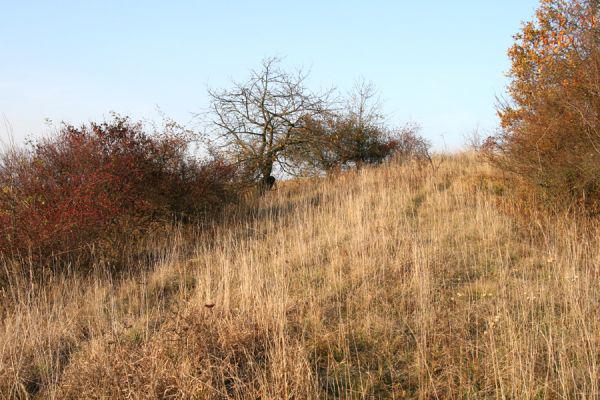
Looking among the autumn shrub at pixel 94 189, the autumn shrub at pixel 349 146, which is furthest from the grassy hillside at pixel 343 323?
the autumn shrub at pixel 349 146

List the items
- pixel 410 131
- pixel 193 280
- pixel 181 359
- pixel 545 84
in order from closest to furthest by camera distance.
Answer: pixel 181 359 → pixel 193 280 → pixel 545 84 → pixel 410 131

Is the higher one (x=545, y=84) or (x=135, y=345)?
(x=545, y=84)

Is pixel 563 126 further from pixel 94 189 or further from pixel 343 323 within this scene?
pixel 94 189

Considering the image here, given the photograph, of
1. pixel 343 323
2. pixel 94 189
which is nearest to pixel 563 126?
pixel 343 323

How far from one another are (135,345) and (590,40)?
6542 mm

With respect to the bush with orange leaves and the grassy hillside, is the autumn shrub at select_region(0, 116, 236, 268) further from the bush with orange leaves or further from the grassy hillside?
the bush with orange leaves

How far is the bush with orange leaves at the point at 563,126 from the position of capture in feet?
20.5

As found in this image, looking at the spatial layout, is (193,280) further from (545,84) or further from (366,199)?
(545,84)

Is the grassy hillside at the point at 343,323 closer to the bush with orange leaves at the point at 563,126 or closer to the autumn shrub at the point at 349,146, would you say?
the bush with orange leaves at the point at 563,126

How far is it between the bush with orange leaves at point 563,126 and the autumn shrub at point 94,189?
545 centimetres

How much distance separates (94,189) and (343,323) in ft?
14.5

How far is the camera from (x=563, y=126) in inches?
260

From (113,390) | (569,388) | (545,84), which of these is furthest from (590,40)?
(113,390)

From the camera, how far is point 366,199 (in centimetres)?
862
